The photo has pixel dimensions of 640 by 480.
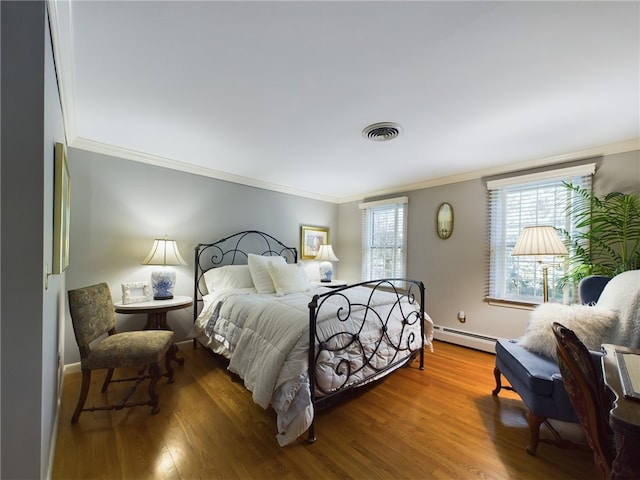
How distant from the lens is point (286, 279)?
3.12 metres

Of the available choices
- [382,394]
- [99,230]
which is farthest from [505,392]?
[99,230]

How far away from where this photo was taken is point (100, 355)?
195cm

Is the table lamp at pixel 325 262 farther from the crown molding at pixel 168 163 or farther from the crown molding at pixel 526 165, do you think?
the crown molding at pixel 526 165

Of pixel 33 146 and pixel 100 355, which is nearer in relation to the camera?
pixel 33 146

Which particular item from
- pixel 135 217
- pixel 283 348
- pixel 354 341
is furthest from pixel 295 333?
pixel 135 217

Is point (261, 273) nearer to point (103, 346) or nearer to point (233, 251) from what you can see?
point (233, 251)

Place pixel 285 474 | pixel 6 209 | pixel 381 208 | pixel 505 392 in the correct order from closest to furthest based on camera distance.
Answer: pixel 6 209 < pixel 285 474 < pixel 505 392 < pixel 381 208

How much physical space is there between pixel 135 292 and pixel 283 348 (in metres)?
2.02

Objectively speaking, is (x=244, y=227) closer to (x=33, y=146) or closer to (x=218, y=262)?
(x=218, y=262)

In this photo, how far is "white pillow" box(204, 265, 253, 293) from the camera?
10.5 ft

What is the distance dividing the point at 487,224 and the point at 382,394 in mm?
2475

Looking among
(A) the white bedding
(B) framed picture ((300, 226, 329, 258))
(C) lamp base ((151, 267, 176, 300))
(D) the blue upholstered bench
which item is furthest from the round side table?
(D) the blue upholstered bench

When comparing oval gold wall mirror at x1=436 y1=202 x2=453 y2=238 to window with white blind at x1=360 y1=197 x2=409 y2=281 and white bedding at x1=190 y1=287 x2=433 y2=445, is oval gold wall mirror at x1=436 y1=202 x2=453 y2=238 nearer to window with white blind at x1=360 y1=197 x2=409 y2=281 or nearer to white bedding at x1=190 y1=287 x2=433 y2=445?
window with white blind at x1=360 y1=197 x2=409 y2=281

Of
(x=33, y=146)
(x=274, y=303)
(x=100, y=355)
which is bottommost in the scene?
(x=100, y=355)
